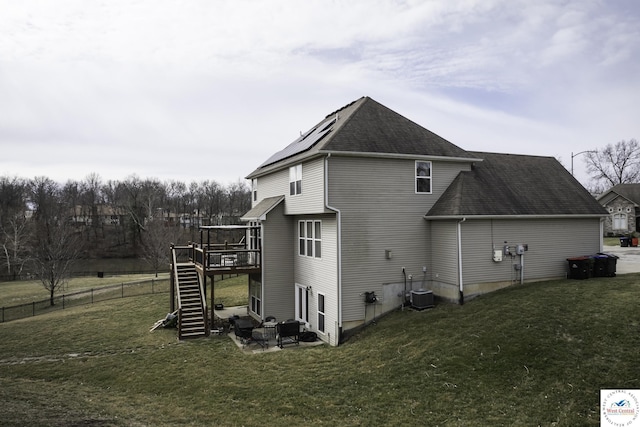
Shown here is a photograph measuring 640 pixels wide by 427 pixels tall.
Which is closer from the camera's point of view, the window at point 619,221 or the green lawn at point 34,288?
the green lawn at point 34,288

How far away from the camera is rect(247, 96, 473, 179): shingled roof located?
14.9m

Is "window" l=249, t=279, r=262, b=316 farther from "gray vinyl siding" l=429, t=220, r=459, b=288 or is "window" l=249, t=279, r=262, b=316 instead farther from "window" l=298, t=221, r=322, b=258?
"gray vinyl siding" l=429, t=220, r=459, b=288

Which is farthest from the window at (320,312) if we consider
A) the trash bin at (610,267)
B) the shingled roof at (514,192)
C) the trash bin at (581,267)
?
the trash bin at (610,267)

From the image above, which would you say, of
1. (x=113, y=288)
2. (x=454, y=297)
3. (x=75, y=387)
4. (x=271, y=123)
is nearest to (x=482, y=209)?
(x=454, y=297)

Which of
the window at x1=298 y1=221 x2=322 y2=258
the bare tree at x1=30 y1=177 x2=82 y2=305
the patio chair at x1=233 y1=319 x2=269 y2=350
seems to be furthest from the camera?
the bare tree at x1=30 y1=177 x2=82 y2=305

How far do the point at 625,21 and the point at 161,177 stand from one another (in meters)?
79.9

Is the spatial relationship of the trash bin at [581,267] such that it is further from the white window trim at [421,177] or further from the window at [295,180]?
the window at [295,180]

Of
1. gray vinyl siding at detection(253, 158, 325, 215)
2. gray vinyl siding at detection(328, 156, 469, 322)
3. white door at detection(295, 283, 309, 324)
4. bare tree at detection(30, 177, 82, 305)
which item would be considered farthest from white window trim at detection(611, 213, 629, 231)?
bare tree at detection(30, 177, 82, 305)

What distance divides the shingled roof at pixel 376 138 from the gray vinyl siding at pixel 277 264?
2623 mm

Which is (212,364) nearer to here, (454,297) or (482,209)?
(454,297)

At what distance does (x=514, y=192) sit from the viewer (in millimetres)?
16734

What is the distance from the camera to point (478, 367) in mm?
9883

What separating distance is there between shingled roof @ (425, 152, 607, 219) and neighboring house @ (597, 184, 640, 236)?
2908 cm

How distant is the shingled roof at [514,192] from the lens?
15359 mm
